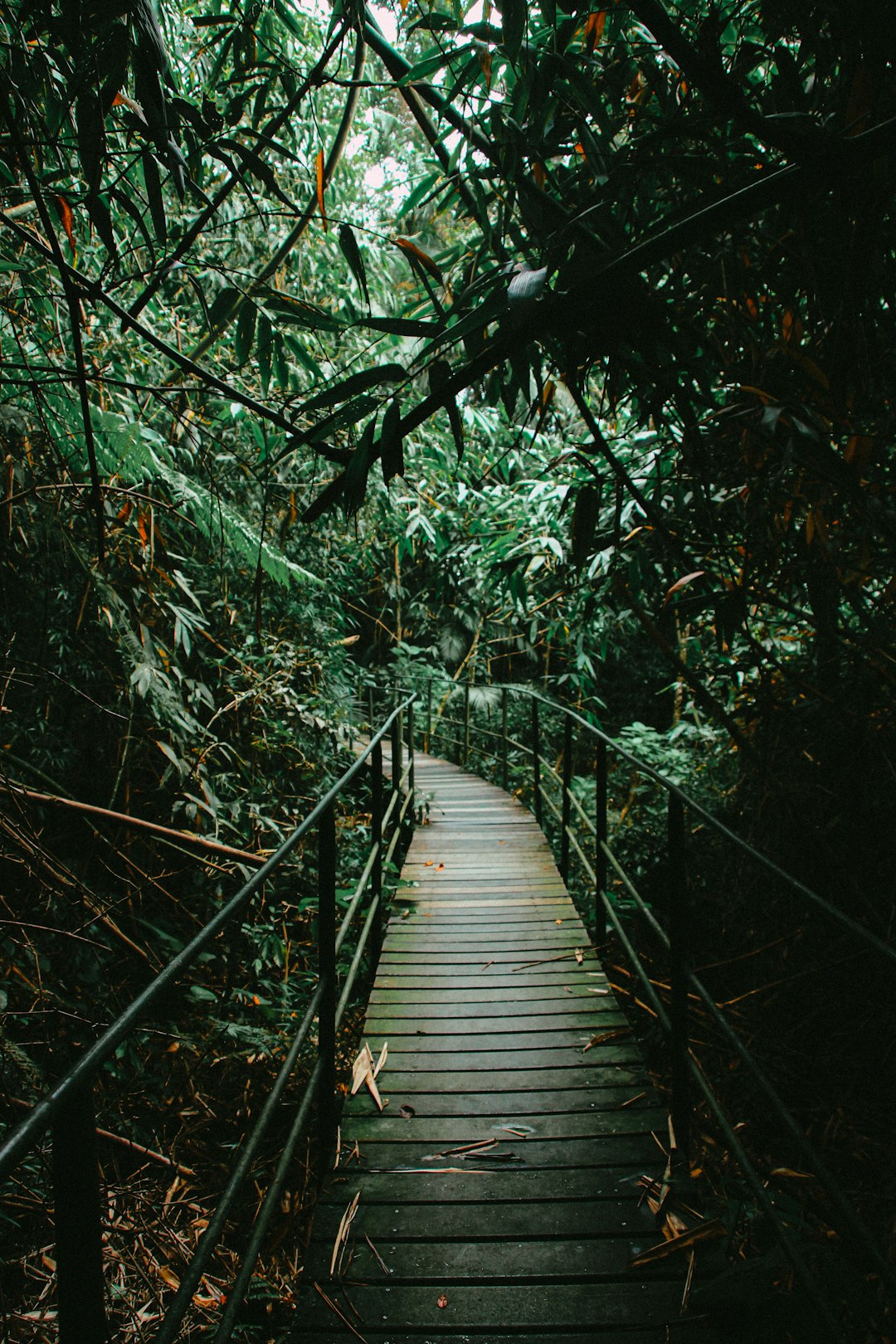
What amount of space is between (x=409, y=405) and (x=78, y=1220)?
4.27 metres

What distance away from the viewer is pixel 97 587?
2738 millimetres

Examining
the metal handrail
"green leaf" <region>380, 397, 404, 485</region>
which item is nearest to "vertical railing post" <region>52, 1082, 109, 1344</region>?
the metal handrail

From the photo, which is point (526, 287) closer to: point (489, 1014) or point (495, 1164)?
point (495, 1164)

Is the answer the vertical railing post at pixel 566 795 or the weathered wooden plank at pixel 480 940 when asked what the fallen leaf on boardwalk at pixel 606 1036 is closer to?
the weathered wooden plank at pixel 480 940

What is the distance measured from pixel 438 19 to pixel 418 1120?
2.73 meters

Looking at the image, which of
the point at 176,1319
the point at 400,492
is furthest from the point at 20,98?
the point at 400,492

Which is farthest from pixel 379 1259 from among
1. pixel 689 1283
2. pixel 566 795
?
pixel 566 795

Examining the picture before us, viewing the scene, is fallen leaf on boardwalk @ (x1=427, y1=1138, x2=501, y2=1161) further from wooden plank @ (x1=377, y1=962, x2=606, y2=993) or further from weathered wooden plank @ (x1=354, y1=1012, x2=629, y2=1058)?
wooden plank @ (x1=377, y1=962, x2=606, y2=993)

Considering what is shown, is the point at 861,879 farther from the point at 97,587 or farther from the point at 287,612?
the point at 287,612

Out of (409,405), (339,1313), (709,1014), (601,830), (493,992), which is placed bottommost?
(339,1313)

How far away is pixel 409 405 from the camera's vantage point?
4.40 meters

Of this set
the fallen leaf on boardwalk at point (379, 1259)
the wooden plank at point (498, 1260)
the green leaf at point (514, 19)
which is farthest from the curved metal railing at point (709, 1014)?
the green leaf at point (514, 19)

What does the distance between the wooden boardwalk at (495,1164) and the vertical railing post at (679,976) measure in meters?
0.10

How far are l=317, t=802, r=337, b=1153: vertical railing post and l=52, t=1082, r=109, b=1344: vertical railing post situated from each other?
1108 mm
